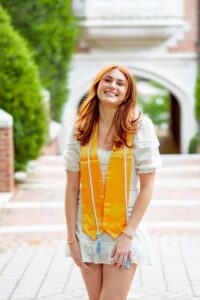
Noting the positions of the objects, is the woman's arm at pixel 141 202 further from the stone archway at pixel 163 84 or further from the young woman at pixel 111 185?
the stone archway at pixel 163 84

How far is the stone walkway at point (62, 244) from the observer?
6.20 meters

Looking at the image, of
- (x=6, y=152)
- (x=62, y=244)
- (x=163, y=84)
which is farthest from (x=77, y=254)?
(x=163, y=84)

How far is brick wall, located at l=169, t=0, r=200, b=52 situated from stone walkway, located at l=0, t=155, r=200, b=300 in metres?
8.25

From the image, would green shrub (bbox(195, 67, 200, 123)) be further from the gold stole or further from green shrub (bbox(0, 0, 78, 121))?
the gold stole

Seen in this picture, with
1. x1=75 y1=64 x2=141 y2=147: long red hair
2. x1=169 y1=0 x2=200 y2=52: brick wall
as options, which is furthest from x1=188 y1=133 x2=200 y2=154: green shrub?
x1=75 y1=64 x2=141 y2=147: long red hair

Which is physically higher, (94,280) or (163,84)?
(94,280)

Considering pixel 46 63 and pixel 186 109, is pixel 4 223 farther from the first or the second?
pixel 186 109

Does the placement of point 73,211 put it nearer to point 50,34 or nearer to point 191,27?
point 50,34

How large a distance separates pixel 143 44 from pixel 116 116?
17.1 metres

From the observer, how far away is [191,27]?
21.1m

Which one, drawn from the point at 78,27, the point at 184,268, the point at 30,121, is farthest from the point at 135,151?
the point at 78,27

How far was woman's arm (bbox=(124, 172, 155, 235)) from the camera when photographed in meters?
3.90

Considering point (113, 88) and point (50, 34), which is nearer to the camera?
point (113, 88)

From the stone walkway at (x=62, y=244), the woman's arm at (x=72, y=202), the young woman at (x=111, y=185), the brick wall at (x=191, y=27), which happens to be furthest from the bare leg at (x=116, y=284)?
the brick wall at (x=191, y=27)
